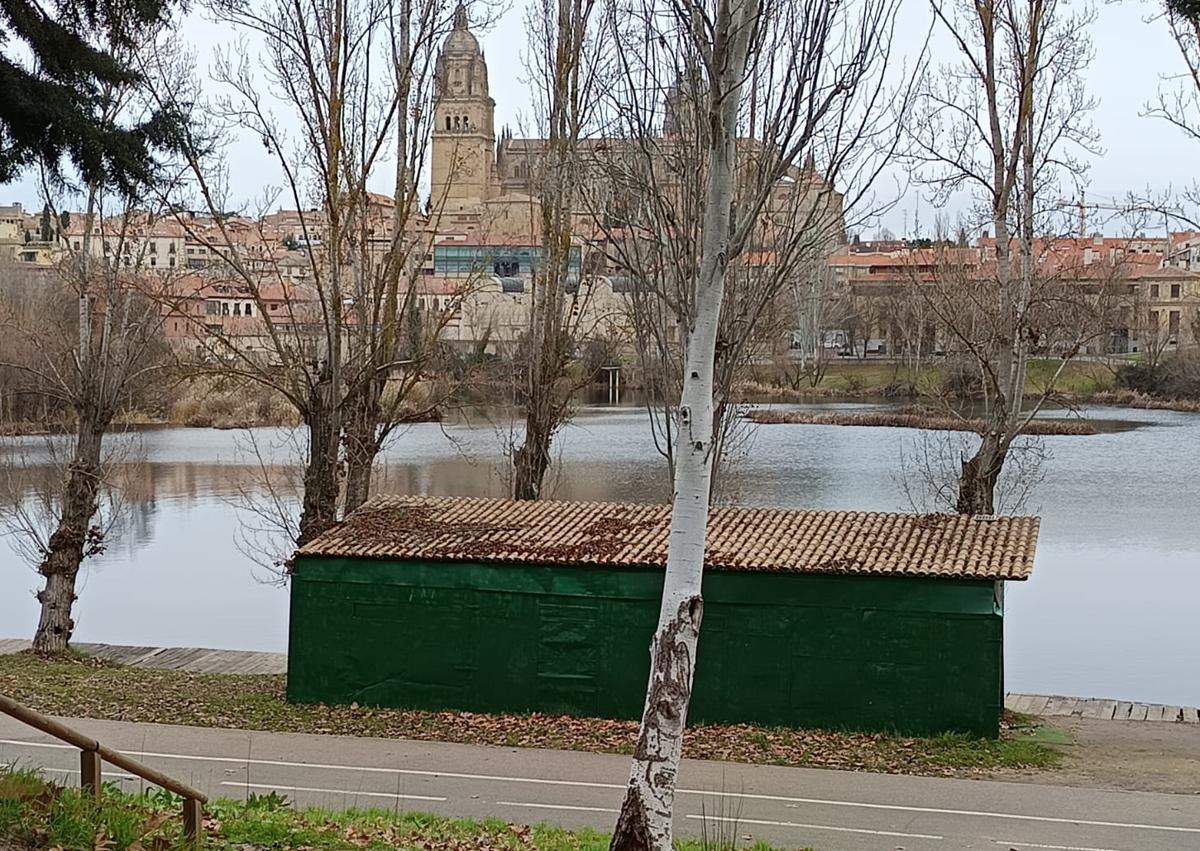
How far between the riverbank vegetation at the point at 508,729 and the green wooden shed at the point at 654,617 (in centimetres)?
32

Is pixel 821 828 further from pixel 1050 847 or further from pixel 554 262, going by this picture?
pixel 554 262

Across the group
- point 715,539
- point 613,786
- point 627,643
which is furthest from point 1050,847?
point 715,539

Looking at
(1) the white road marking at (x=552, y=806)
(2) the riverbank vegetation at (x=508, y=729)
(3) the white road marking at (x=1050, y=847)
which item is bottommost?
(2) the riverbank vegetation at (x=508, y=729)

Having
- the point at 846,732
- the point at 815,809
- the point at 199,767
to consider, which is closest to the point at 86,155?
the point at 199,767

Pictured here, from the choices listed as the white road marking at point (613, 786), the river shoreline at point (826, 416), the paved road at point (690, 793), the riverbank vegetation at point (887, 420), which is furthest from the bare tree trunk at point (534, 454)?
the riverbank vegetation at point (887, 420)

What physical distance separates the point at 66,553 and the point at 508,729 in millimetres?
9313

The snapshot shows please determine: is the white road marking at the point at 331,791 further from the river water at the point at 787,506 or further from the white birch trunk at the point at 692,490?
the river water at the point at 787,506

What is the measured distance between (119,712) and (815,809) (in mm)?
8654

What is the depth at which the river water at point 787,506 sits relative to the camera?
76.3 ft

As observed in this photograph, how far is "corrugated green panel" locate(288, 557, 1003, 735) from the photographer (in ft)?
48.5

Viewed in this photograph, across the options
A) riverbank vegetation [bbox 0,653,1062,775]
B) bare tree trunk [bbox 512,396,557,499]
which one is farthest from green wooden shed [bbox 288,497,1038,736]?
bare tree trunk [bbox 512,396,557,499]

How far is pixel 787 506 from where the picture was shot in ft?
97.4

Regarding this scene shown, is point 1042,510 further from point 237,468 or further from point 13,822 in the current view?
point 13,822

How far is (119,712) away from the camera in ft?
51.9
